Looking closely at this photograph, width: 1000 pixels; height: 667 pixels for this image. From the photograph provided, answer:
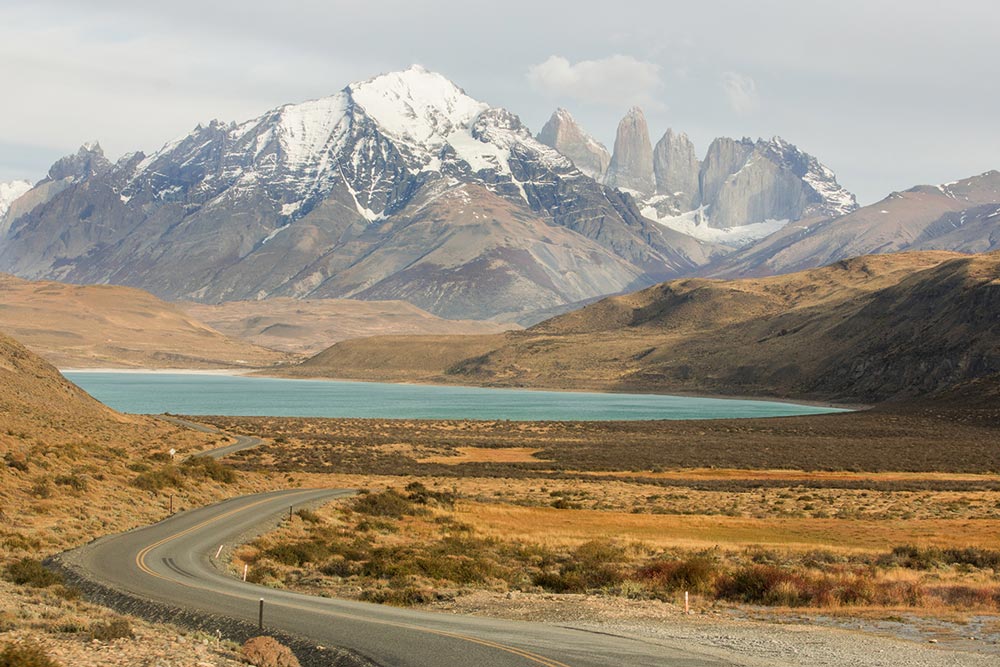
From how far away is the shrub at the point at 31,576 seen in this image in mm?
24844

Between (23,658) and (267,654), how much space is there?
4392 mm

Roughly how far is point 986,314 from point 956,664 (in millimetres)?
172781

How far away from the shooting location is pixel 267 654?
18281mm

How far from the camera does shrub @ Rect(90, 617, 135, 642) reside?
18.7m

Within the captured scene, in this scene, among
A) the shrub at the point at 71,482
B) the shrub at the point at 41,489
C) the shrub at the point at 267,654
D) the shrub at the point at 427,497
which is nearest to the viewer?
the shrub at the point at 267,654

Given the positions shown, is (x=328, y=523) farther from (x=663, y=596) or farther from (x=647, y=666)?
(x=647, y=666)

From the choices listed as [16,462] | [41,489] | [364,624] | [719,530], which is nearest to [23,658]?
[364,624]

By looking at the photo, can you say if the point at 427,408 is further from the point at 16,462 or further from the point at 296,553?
the point at 296,553

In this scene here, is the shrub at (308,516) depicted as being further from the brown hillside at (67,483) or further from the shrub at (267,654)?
the shrub at (267,654)

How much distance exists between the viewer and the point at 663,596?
90.8 ft

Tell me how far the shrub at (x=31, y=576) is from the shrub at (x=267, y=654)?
29.2ft

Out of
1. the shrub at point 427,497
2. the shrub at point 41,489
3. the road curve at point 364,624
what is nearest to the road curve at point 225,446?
Answer: the shrub at point 427,497

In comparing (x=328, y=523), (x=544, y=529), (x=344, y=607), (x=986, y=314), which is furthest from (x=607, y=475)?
(x=986, y=314)

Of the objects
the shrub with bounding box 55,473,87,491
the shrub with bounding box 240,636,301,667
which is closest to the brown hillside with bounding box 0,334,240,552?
the shrub with bounding box 55,473,87,491
